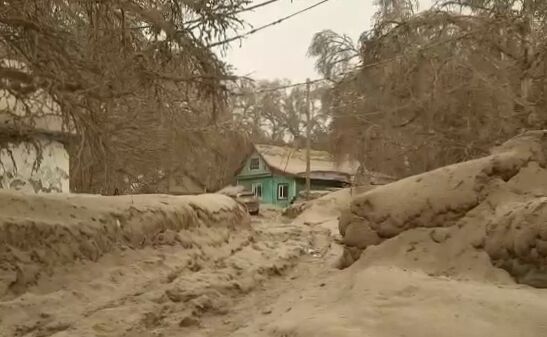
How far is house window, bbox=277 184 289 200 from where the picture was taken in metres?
33.5

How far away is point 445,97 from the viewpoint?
12656mm

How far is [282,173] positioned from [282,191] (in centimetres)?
139

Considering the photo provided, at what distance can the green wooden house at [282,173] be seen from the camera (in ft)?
107

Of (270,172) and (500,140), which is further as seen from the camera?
(270,172)

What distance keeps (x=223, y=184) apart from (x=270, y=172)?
2947mm

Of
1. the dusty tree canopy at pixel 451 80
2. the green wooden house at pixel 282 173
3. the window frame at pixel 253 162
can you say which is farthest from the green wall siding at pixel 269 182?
the dusty tree canopy at pixel 451 80

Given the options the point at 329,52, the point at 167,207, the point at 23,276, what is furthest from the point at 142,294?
the point at 329,52

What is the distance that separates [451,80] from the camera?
1232cm

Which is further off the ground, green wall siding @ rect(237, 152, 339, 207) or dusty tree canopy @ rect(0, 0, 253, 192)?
dusty tree canopy @ rect(0, 0, 253, 192)

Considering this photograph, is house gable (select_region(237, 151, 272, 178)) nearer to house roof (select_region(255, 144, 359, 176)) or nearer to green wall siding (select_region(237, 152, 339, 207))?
green wall siding (select_region(237, 152, 339, 207))

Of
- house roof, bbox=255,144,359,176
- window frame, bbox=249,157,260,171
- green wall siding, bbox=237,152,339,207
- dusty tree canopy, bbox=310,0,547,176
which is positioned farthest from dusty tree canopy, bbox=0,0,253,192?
window frame, bbox=249,157,260,171

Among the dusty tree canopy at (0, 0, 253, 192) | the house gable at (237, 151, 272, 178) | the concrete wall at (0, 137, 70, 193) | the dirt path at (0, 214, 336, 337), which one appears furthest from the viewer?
the house gable at (237, 151, 272, 178)

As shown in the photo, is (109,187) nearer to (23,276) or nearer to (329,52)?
(23,276)

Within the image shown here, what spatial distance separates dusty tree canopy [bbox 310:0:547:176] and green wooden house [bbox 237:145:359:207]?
1620cm
